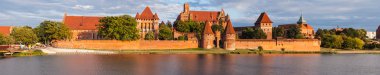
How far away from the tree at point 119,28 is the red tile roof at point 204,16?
2080cm

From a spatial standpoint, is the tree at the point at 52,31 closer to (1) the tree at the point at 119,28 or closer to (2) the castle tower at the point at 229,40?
(1) the tree at the point at 119,28

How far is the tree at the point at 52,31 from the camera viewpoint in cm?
5359

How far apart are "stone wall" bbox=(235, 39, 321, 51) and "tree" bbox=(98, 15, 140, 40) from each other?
43.6ft

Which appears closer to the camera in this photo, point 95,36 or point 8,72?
point 8,72

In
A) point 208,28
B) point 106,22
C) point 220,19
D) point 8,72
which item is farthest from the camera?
point 220,19

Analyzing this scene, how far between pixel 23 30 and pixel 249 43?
27.3 metres

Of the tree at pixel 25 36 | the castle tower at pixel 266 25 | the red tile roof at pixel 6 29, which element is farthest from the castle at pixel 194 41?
the red tile roof at pixel 6 29

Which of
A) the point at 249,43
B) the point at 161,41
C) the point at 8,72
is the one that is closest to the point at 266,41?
the point at 249,43

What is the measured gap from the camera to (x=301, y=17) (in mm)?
91438

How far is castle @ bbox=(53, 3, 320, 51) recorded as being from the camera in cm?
5415

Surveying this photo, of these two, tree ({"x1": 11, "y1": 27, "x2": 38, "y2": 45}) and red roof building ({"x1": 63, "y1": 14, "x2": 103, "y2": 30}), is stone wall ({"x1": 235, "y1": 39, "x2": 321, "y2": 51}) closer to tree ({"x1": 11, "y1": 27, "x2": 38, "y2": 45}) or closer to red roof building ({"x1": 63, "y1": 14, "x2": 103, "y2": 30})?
red roof building ({"x1": 63, "y1": 14, "x2": 103, "y2": 30})

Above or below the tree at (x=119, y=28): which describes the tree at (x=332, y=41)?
below

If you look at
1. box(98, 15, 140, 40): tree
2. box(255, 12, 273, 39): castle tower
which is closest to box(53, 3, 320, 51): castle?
box(255, 12, 273, 39): castle tower

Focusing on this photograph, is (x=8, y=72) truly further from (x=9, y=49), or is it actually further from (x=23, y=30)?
(x=23, y=30)
